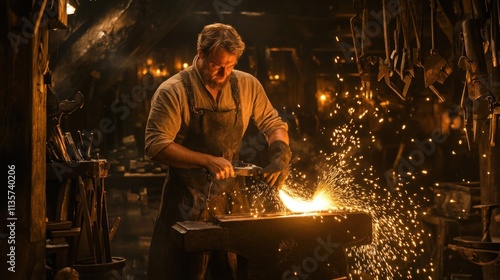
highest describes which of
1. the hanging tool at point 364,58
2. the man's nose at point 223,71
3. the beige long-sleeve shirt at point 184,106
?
the hanging tool at point 364,58

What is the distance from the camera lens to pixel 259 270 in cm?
433

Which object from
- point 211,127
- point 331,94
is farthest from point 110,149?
point 211,127

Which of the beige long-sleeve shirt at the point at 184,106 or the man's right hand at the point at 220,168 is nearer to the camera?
the man's right hand at the point at 220,168

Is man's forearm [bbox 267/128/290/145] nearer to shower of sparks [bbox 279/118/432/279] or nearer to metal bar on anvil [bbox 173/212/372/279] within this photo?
shower of sparks [bbox 279/118/432/279]

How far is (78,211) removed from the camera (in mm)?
6594

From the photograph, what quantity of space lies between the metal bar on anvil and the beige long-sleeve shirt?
910 millimetres

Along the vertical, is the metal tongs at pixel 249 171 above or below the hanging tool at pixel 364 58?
below

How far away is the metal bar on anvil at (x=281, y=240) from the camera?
425cm

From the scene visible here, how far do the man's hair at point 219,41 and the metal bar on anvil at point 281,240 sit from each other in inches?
55.5

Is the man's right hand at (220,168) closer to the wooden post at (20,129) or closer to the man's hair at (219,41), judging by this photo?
the man's hair at (219,41)

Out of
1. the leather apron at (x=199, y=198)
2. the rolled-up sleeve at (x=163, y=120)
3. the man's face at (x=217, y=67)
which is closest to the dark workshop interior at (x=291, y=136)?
the leather apron at (x=199, y=198)

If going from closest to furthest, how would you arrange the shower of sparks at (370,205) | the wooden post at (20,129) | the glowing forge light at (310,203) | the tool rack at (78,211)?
the wooden post at (20,129)
the glowing forge light at (310,203)
the tool rack at (78,211)
the shower of sparks at (370,205)

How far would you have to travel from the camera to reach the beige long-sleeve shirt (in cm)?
505

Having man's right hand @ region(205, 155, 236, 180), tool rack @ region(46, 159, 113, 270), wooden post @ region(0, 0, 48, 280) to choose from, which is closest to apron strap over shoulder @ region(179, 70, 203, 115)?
man's right hand @ region(205, 155, 236, 180)
